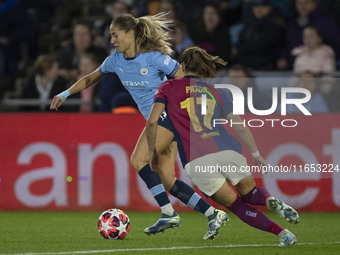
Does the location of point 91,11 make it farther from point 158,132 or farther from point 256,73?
point 158,132

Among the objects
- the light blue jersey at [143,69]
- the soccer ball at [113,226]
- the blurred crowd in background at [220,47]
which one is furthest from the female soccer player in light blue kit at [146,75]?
the blurred crowd in background at [220,47]

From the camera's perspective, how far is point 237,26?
47.3 ft

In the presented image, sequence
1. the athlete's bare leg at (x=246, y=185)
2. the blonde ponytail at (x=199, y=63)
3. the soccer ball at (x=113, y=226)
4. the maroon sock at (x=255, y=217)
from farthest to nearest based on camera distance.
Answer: the soccer ball at (x=113, y=226)
the blonde ponytail at (x=199, y=63)
the athlete's bare leg at (x=246, y=185)
the maroon sock at (x=255, y=217)

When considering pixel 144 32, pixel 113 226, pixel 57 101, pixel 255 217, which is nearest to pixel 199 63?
pixel 144 32

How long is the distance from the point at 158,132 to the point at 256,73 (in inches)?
175

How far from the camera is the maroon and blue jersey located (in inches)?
281

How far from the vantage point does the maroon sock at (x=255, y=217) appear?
6.98 metres

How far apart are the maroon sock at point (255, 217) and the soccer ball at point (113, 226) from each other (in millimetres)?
1258

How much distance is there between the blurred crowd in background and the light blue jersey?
3493 mm

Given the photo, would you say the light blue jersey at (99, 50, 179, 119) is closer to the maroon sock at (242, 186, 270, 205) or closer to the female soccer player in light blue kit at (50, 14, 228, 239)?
the female soccer player in light blue kit at (50, 14, 228, 239)

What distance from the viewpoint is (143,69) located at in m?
8.10

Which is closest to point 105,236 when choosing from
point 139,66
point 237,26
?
point 139,66

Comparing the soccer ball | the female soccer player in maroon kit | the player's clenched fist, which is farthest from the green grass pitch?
the player's clenched fist

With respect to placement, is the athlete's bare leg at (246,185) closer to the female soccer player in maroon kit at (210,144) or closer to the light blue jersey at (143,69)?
the female soccer player in maroon kit at (210,144)
